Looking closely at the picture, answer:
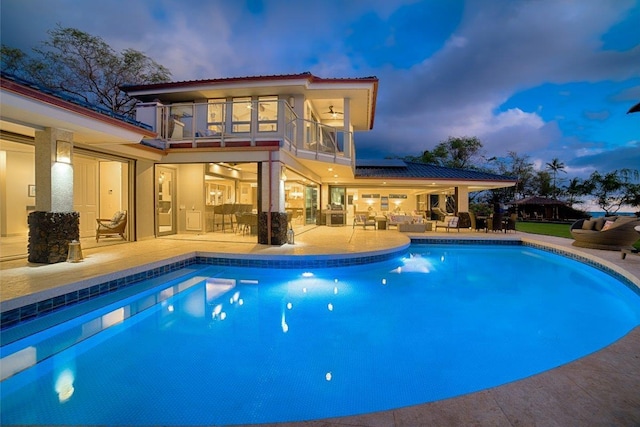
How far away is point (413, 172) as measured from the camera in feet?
61.5

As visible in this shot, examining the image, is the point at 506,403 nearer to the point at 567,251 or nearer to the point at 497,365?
the point at 497,365

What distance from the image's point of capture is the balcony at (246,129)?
373 inches

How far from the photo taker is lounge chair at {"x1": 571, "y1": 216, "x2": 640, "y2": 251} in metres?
8.66

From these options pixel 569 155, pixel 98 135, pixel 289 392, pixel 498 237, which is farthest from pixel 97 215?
pixel 569 155

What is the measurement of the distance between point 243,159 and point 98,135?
3631 mm

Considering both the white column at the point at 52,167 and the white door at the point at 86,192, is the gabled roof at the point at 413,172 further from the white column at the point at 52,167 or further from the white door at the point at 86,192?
the white column at the point at 52,167

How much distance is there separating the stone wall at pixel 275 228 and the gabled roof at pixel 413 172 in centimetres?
900

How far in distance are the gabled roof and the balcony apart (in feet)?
20.7

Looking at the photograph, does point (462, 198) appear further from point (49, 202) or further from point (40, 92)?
point (40, 92)

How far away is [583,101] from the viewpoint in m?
50.1

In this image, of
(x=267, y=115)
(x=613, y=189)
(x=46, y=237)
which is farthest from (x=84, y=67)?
(x=613, y=189)

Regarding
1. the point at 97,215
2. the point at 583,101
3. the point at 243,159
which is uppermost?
the point at 583,101

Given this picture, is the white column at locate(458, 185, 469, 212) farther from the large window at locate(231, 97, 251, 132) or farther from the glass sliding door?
the glass sliding door

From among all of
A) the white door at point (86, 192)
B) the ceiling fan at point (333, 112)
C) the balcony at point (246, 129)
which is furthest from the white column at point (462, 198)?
the white door at point (86, 192)
